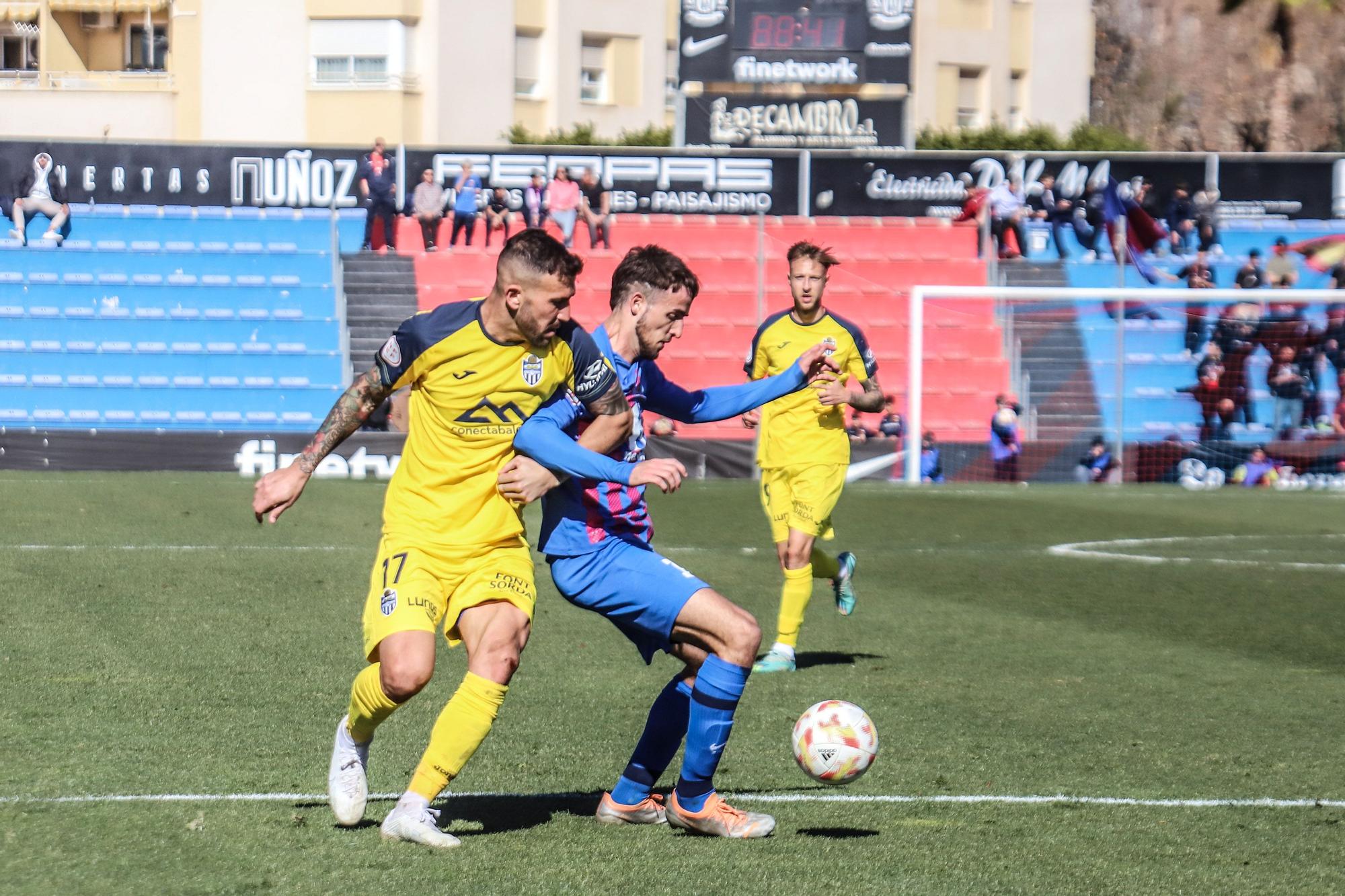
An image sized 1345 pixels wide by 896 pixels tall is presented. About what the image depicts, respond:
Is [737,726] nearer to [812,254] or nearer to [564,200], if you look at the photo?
[812,254]

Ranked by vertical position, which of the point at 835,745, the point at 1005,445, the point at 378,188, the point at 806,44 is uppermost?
the point at 806,44

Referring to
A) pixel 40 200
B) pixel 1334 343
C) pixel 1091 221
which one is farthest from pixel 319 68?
pixel 1334 343

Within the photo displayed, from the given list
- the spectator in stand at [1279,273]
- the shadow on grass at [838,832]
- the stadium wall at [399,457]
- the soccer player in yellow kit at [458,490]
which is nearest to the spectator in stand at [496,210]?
the stadium wall at [399,457]

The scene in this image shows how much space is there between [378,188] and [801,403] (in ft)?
55.0

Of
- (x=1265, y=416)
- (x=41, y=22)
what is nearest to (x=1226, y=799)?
(x=1265, y=416)

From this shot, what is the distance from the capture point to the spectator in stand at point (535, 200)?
24.9 meters

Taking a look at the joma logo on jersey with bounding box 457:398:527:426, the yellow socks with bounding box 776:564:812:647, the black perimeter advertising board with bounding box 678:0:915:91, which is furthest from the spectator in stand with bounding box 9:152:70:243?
the joma logo on jersey with bounding box 457:398:527:426

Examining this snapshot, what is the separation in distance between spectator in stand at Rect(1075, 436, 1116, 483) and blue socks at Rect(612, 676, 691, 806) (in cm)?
1724

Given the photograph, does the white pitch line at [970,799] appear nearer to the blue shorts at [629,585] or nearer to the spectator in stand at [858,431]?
the blue shorts at [629,585]

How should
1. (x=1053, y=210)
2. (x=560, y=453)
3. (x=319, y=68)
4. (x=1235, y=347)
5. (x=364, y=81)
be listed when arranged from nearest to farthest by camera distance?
(x=560, y=453)
(x=1235, y=347)
(x=1053, y=210)
(x=364, y=81)
(x=319, y=68)

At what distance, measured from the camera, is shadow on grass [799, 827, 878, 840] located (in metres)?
5.18

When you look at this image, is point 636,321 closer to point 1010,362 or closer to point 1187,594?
point 1187,594

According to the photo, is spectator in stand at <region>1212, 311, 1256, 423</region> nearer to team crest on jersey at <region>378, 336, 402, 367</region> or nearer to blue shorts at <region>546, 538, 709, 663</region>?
blue shorts at <region>546, 538, 709, 663</region>

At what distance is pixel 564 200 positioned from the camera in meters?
24.9
